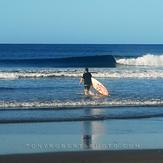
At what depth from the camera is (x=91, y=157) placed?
1016cm

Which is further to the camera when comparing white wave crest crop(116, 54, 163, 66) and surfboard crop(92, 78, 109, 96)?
white wave crest crop(116, 54, 163, 66)

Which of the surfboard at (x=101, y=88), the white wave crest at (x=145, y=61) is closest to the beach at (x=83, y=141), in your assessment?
the surfboard at (x=101, y=88)

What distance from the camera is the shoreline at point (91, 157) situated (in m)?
9.88

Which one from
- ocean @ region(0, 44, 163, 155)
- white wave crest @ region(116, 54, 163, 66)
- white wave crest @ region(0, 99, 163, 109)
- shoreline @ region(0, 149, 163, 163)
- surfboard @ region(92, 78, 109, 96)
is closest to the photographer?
shoreline @ region(0, 149, 163, 163)

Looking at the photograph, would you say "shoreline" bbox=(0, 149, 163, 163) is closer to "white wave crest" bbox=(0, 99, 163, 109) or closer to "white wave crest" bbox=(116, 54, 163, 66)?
"white wave crest" bbox=(0, 99, 163, 109)

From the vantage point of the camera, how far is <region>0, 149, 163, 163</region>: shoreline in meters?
9.88

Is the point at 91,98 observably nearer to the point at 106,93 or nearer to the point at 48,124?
the point at 106,93

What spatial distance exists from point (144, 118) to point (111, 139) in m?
4.33

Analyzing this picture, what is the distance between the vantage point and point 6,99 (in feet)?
68.5

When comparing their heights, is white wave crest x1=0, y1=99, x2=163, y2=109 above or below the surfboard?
below

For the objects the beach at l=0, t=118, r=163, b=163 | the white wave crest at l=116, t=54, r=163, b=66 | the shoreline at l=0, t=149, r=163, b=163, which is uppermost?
the white wave crest at l=116, t=54, r=163, b=66

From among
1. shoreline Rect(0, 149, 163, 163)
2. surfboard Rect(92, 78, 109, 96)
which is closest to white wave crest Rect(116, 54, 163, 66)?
surfboard Rect(92, 78, 109, 96)

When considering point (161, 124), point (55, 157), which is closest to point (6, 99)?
point (161, 124)

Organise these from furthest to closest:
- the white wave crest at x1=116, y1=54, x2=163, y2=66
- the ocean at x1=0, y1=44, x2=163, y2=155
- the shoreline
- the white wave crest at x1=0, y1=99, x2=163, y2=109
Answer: the white wave crest at x1=116, y1=54, x2=163, y2=66, the white wave crest at x1=0, y1=99, x2=163, y2=109, the ocean at x1=0, y1=44, x2=163, y2=155, the shoreline
